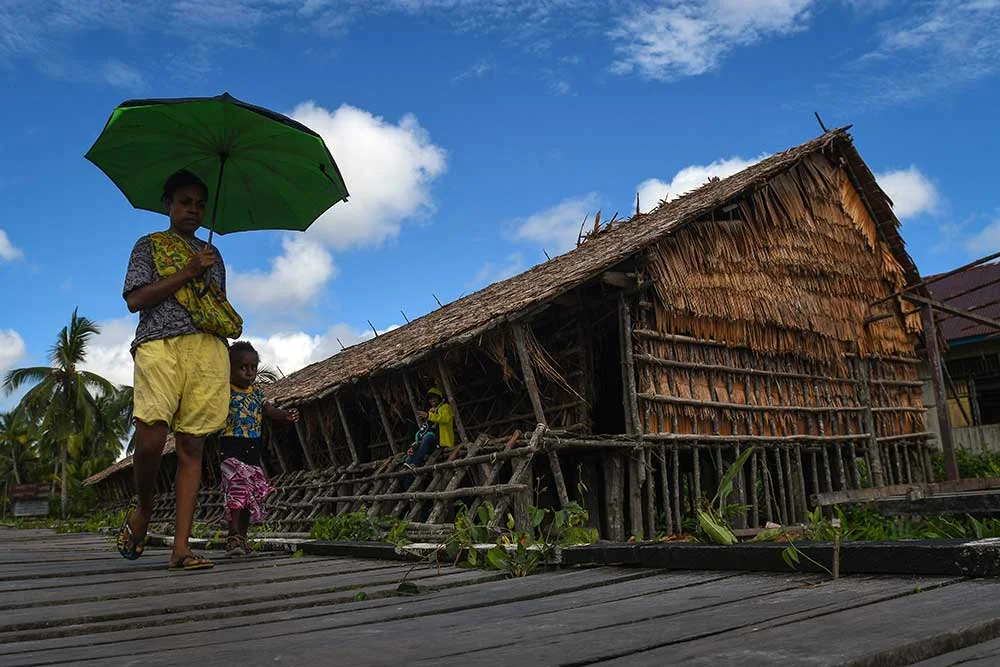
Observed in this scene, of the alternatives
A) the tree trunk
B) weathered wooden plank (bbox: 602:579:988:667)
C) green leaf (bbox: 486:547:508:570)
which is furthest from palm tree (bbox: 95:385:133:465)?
weathered wooden plank (bbox: 602:579:988:667)

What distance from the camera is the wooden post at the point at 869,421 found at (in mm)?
11336

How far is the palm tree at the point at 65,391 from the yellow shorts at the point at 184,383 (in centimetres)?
3294

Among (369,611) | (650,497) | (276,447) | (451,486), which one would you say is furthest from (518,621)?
(276,447)

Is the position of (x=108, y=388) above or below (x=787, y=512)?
above

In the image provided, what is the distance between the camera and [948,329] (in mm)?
17469

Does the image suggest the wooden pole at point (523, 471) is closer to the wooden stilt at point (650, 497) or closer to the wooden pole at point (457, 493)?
the wooden pole at point (457, 493)

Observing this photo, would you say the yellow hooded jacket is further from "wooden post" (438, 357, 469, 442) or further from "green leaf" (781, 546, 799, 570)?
"green leaf" (781, 546, 799, 570)

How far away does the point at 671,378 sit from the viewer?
29.2ft

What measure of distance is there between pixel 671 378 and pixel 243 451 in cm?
518

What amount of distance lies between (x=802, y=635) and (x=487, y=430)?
24.8 feet

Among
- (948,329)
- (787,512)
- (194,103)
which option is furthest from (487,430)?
(948,329)

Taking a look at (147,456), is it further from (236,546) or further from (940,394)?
(940,394)

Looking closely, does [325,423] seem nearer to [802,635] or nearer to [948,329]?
[802,635]

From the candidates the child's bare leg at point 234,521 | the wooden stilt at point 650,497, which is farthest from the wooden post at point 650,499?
the child's bare leg at point 234,521
